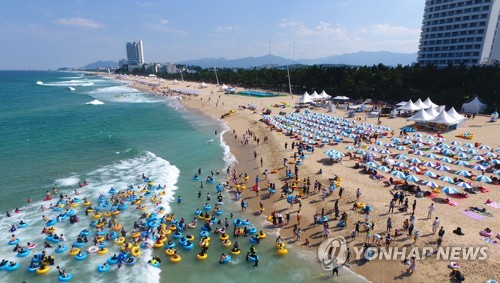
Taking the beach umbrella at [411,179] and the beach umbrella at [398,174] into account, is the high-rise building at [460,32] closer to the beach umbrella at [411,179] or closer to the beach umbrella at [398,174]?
the beach umbrella at [398,174]

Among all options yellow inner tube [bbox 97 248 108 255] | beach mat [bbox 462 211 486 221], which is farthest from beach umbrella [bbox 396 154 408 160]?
yellow inner tube [bbox 97 248 108 255]

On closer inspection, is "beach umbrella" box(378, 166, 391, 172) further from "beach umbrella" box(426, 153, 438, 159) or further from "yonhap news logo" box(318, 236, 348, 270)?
"yonhap news logo" box(318, 236, 348, 270)

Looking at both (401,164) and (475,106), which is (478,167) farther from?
(475,106)

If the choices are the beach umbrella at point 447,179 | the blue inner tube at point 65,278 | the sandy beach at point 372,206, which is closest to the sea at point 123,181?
the blue inner tube at point 65,278

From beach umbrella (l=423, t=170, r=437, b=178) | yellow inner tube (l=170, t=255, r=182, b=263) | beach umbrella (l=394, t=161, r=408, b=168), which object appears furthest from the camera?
beach umbrella (l=394, t=161, r=408, b=168)

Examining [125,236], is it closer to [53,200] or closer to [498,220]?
[53,200]

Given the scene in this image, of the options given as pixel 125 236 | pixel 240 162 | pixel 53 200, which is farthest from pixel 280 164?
pixel 53 200
